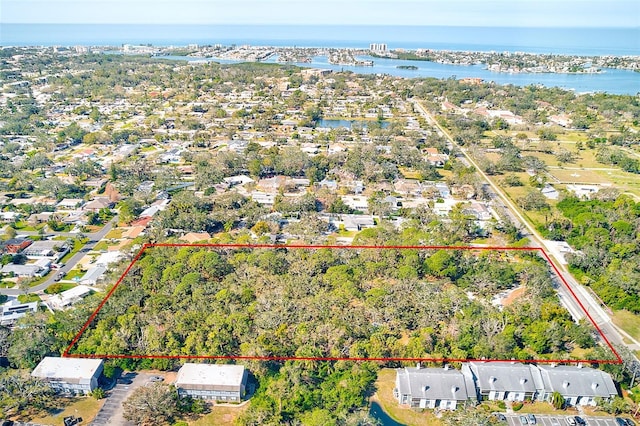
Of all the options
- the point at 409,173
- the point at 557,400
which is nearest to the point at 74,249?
the point at 557,400

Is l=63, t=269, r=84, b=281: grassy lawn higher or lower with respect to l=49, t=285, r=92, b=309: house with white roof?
lower

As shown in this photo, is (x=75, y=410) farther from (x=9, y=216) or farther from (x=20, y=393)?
(x=9, y=216)

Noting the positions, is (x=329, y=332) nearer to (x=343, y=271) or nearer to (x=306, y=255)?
(x=343, y=271)

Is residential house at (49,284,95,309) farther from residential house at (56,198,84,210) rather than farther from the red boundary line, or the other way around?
residential house at (56,198,84,210)

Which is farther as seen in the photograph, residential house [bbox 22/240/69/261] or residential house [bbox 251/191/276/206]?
residential house [bbox 251/191/276/206]

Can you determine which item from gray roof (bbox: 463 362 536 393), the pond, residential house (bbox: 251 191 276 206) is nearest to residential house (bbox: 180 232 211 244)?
residential house (bbox: 251 191 276 206)

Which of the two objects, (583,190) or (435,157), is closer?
(583,190)

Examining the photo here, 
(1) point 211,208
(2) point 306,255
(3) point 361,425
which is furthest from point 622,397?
(1) point 211,208
